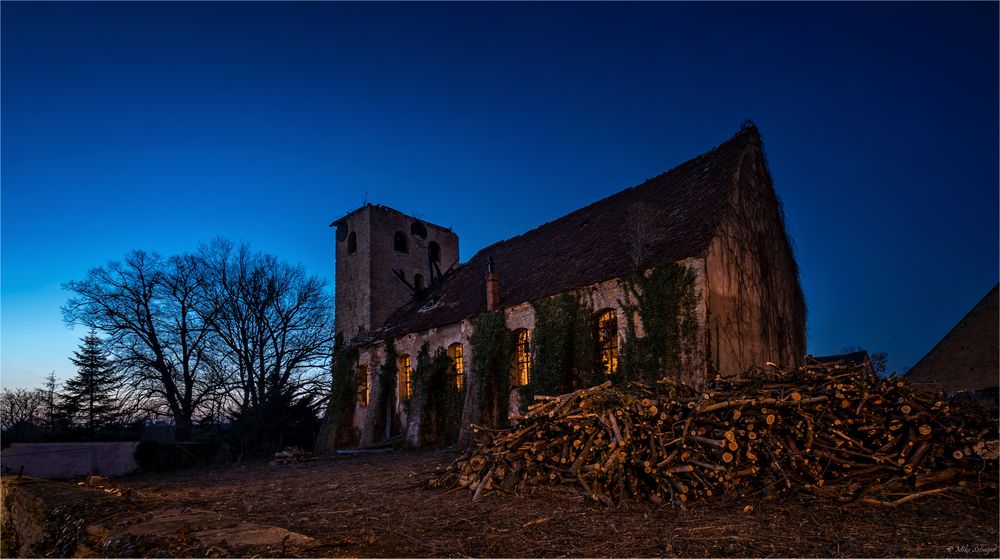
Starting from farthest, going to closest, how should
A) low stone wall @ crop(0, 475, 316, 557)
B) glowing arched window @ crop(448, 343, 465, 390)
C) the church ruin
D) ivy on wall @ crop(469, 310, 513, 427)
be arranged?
glowing arched window @ crop(448, 343, 465, 390), ivy on wall @ crop(469, 310, 513, 427), the church ruin, low stone wall @ crop(0, 475, 316, 557)

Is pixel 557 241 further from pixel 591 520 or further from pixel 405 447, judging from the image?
pixel 591 520

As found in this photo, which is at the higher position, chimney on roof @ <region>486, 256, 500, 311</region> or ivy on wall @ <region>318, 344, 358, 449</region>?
chimney on roof @ <region>486, 256, 500, 311</region>

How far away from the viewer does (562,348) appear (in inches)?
642

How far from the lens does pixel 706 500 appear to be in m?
6.89

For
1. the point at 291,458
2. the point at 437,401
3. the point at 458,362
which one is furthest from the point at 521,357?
the point at 291,458

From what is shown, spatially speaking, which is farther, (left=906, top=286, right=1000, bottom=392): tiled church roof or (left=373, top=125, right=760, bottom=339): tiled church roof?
(left=906, top=286, right=1000, bottom=392): tiled church roof

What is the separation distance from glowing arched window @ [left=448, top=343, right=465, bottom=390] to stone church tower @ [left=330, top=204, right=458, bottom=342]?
719cm

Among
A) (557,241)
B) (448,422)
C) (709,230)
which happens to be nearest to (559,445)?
(709,230)

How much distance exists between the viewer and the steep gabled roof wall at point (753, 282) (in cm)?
1434

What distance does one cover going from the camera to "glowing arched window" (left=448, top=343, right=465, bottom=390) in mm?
19719

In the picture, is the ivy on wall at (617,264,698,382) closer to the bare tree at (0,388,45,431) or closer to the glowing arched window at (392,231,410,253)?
the glowing arched window at (392,231,410,253)

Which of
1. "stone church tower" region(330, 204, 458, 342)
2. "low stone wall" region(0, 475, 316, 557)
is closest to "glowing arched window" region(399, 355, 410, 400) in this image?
"stone church tower" region(330, 204, 458, 342)

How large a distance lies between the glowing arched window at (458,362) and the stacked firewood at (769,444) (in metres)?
11.0

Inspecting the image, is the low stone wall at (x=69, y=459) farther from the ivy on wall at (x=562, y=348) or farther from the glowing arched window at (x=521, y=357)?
the ivy on wall at (x=562, y=348)
